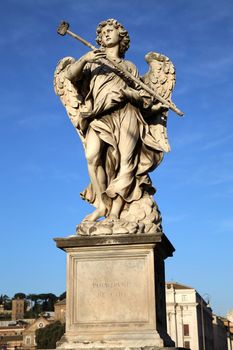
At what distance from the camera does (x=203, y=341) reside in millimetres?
92562

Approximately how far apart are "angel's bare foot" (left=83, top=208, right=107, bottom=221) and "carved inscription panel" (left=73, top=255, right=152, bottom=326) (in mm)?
731

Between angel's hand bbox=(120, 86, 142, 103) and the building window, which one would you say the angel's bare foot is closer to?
angel's hand bbox=(120, 86, 142, 103)

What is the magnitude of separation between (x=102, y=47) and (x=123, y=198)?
2.75 meters

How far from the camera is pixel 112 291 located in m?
8.28

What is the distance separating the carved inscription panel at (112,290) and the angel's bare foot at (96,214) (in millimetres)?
731

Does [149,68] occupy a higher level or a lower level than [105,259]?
higher

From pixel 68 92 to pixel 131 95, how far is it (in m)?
1.22

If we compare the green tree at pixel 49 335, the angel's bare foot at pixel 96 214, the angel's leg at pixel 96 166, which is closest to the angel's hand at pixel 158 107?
the angel's leg at pixel 96 166

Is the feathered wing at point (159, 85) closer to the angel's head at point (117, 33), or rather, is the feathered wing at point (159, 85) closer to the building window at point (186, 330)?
the angel's head at point (117, 33)

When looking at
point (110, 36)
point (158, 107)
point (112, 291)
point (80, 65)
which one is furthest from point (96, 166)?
point (110, 36)

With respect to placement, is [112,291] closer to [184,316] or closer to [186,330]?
[184,316]

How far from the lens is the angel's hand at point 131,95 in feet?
30.7

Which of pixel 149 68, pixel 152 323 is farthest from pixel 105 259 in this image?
pixel 149 68

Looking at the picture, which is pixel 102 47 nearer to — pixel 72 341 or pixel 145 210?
pixel 145 210
